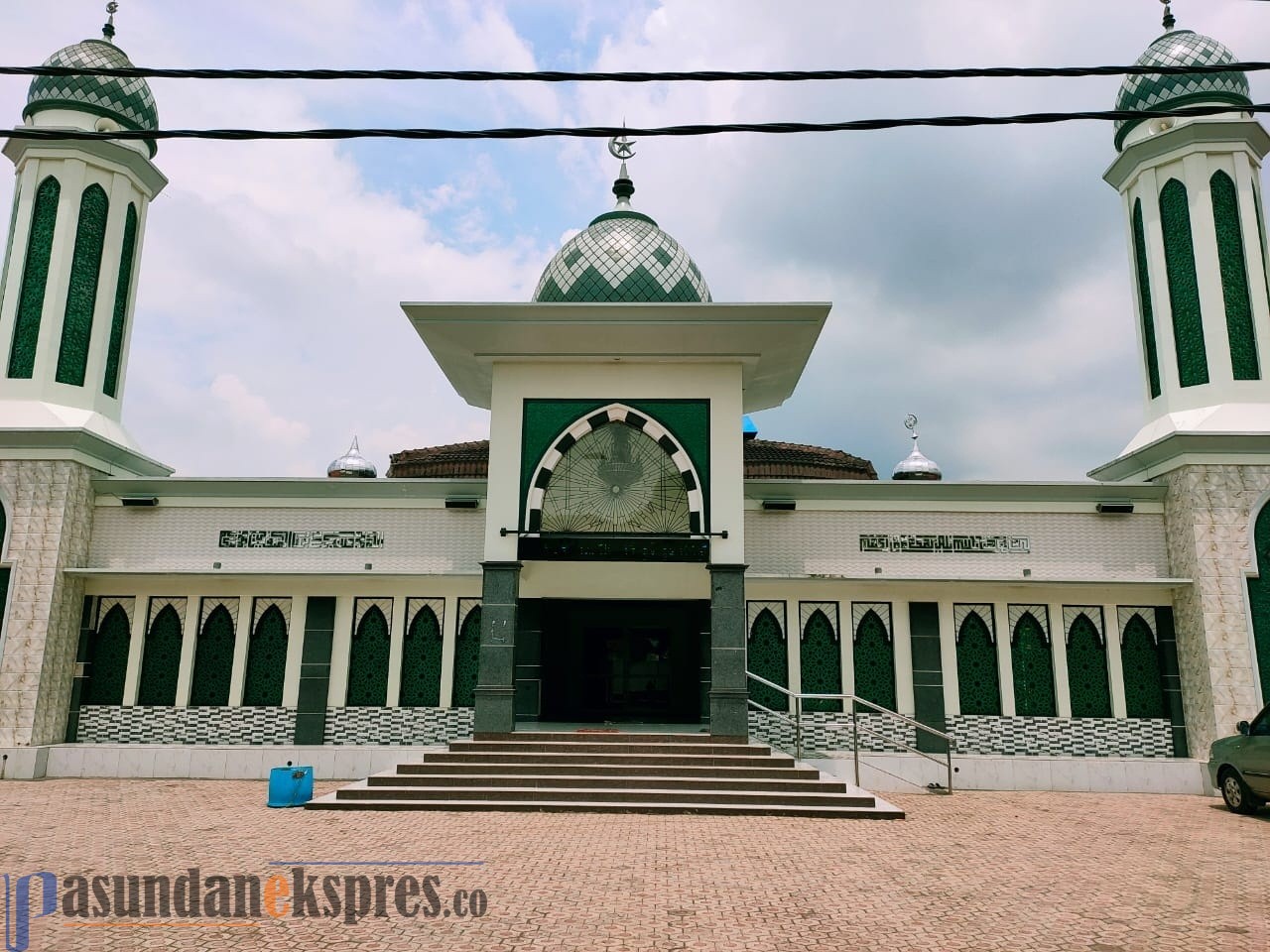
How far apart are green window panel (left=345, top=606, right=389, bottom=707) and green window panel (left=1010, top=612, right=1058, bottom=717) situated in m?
8.67

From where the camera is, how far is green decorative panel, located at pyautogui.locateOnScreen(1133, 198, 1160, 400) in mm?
13312

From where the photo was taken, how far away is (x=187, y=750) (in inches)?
476

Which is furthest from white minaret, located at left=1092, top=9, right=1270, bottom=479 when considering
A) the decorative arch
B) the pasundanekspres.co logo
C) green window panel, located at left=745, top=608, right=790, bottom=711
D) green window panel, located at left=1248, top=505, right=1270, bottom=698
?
the pasundanekspres.co logo

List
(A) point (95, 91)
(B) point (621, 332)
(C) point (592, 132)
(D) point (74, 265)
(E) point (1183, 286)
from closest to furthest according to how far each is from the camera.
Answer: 1. (C) point (592, 132)
2. (B) point (621, 332)
3. (E) point (1183, 286)
4. (D) point (74, 265)
5. (A) point (95, 91)

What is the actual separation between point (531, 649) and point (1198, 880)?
8348 millimetres

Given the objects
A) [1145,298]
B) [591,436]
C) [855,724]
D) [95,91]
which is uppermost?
[95,91]

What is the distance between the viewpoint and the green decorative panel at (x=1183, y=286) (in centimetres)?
1257

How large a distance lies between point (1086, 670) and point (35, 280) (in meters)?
16.1

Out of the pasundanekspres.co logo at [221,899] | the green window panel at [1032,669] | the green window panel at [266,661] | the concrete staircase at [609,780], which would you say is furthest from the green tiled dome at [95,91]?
the green window panel at [1032,669]

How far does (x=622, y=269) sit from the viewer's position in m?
12.8

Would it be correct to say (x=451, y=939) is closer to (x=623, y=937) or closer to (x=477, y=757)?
(x=623, y=937)

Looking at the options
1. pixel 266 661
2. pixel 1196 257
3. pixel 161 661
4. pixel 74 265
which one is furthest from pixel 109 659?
pixel 1196 257

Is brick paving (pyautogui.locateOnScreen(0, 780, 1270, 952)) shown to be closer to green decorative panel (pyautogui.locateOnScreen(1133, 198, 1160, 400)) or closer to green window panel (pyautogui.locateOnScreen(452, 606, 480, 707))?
green window panel (pyautogui.locateOnScreen(452, 606, 480, 707))

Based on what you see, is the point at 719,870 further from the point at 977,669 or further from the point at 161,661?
the point at 161,661
